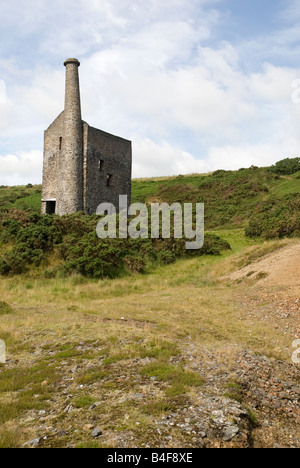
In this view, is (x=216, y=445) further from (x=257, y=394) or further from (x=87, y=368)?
(x=87, y=368)

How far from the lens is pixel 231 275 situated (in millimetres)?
16969

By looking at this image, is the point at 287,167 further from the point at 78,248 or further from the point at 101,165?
the point at 78,248

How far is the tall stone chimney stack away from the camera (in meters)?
23.9

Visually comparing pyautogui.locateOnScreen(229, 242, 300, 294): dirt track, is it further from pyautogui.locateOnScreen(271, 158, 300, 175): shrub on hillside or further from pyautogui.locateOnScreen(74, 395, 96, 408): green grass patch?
pyautogui.locateOnScreen(271, 158, 300, 175): shrub on hillside

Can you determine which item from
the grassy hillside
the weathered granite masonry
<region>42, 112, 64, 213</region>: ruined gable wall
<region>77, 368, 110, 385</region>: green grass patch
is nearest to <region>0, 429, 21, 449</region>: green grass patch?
the grassy hillside

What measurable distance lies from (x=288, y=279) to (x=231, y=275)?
401 centimetres

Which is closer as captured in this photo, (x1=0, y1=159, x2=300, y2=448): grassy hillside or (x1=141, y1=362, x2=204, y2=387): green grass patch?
(x1=0, y1=159, x2=300, y2=448): grassy hillside

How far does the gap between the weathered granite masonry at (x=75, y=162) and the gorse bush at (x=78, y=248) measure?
252 centimetres

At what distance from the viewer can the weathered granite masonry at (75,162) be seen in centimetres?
2398

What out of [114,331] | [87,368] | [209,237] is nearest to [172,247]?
[209,237]

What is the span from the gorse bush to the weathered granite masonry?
2.52 metres

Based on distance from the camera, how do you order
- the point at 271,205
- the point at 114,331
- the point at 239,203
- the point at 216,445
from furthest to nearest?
1. the point at 239,203
2. the point at 271,205
3. the point at 114,331
4. the point at 216,445

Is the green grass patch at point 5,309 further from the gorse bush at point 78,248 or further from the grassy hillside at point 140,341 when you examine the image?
the gorse bush at point 78,248

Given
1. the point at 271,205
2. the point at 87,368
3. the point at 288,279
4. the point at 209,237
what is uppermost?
the point at 271,205
